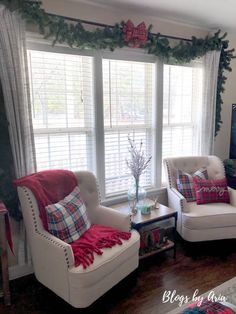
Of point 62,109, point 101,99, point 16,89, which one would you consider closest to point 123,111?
point 101,99

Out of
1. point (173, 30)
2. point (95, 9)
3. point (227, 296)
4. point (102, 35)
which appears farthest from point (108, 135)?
point (227, 296)

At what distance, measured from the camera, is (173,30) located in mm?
3164

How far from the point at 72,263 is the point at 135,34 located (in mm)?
2197

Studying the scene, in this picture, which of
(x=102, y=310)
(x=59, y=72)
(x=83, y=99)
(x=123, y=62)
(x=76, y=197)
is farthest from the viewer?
(x=123, y=62)

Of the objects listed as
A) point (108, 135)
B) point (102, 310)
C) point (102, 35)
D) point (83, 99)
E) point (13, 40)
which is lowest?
point (102, 310)

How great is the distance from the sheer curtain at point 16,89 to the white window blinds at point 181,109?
5.56 ft

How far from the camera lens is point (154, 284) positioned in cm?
234

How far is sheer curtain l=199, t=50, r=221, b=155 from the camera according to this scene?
338cm

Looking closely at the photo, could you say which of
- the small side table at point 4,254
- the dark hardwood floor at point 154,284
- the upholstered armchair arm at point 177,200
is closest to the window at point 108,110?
the upholstered armchair arm at point 177,200

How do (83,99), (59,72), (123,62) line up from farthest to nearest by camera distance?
(123,62)
(83,99)
(59,72)

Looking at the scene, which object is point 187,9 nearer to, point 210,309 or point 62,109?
point 62,109

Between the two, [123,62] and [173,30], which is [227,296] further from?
[173,30]

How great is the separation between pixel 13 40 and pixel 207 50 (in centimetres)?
228

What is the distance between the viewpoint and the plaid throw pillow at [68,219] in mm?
2035
